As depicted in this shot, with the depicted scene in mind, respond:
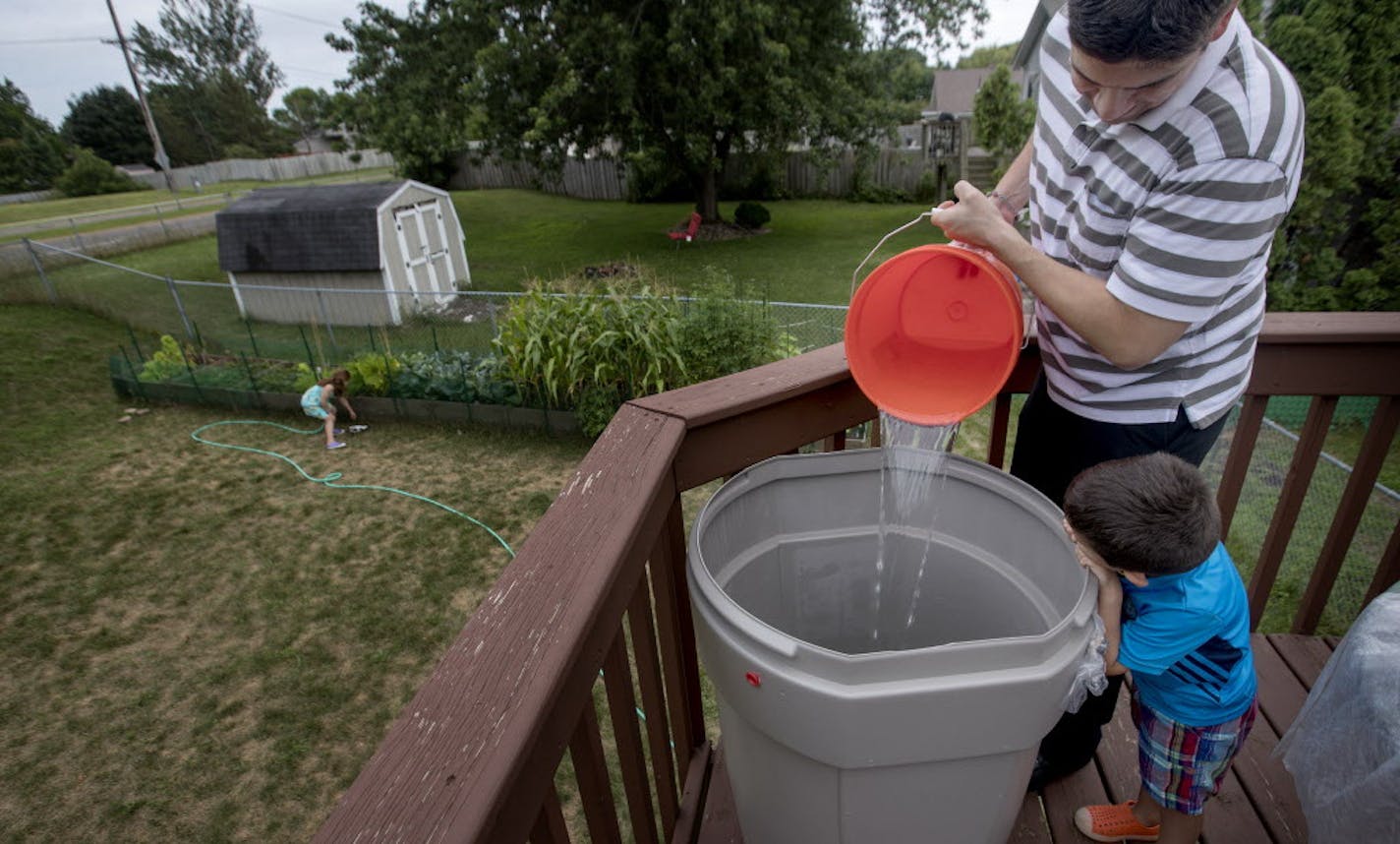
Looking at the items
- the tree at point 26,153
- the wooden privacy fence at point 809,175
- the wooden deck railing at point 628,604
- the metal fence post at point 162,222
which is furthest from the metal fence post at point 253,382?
the tree at point 26,153

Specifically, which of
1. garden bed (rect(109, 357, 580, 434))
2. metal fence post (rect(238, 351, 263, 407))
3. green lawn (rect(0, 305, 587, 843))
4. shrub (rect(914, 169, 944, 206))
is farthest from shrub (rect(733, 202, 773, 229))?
metal fence post (rect(238, 351, 263, 407))

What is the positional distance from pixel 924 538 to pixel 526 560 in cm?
77

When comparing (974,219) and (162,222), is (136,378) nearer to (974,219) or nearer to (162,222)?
(974,219)

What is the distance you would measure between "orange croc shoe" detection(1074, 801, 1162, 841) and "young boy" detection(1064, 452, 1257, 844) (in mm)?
90

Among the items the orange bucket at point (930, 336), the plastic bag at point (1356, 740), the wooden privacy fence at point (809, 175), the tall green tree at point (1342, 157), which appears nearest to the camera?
the plastic bag at point (1356, 740)

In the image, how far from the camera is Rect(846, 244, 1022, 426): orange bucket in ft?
3.76

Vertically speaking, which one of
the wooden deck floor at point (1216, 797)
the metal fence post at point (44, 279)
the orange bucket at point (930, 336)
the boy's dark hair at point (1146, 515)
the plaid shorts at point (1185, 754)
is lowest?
→ the metal fence post at point (44, 279)

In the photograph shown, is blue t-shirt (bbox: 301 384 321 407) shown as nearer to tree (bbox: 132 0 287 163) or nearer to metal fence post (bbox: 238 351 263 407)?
metal fence post (bbox: 238 351 263 407)

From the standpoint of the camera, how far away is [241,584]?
14.6ft

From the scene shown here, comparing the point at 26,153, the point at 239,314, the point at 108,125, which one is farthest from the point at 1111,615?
the point at 108,125

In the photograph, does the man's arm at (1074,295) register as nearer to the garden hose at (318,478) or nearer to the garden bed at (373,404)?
the garden hose at (318,478)

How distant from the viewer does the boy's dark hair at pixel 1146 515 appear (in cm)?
95

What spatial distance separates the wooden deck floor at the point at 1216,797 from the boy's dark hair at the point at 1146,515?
69 centimetres

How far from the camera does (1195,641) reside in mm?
1052
